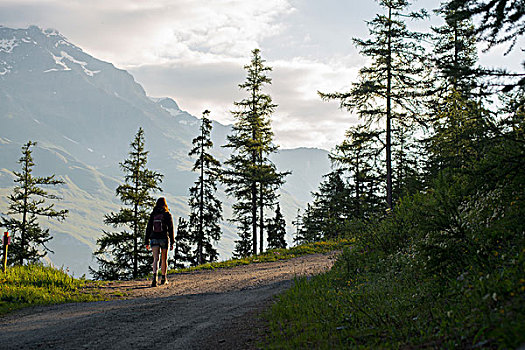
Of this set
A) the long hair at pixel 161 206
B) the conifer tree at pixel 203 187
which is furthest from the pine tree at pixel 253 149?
the long hair at pixel 161 206

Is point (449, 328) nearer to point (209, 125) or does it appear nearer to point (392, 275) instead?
point (392, 275)

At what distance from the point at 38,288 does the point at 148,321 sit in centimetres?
474

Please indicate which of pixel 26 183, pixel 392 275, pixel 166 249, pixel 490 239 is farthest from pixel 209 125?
pixel 490 239

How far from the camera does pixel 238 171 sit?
32.3 meters

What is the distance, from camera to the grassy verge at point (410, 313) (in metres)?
4.12

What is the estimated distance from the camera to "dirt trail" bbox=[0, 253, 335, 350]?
6.02 metres

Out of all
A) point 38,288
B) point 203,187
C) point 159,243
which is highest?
point 203,187

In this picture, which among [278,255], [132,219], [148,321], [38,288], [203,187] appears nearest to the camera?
[148,321]

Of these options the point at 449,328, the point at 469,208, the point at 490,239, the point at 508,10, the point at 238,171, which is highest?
the point at 238,171

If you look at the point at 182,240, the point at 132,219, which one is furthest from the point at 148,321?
the point at 182,240

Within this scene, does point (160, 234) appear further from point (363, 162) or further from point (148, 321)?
point (363, 162)

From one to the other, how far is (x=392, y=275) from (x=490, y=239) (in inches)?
104

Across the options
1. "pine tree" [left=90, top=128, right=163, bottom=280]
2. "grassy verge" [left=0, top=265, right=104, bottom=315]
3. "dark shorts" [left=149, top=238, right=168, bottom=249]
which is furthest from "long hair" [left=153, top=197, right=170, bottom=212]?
"pine tree" [left=90, top=128, right=163, bottom=280]

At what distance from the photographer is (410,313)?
18.6ft
